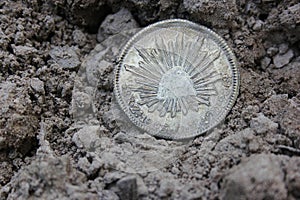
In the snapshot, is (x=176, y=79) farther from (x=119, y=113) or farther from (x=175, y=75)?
(x=119, y=113)

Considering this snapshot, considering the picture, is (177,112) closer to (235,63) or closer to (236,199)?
(235,63)

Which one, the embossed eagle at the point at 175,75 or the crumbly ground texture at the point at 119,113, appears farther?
the embossed eagle at the point at 175,75

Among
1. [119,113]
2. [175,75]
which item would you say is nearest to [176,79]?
[175,75]

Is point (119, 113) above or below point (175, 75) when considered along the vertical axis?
below

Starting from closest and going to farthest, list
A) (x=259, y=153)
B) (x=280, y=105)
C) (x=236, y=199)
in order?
(x=236, y=199), (x=259, y=153), (x=280, y=105)

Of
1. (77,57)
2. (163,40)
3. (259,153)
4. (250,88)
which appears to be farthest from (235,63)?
(77,57)
